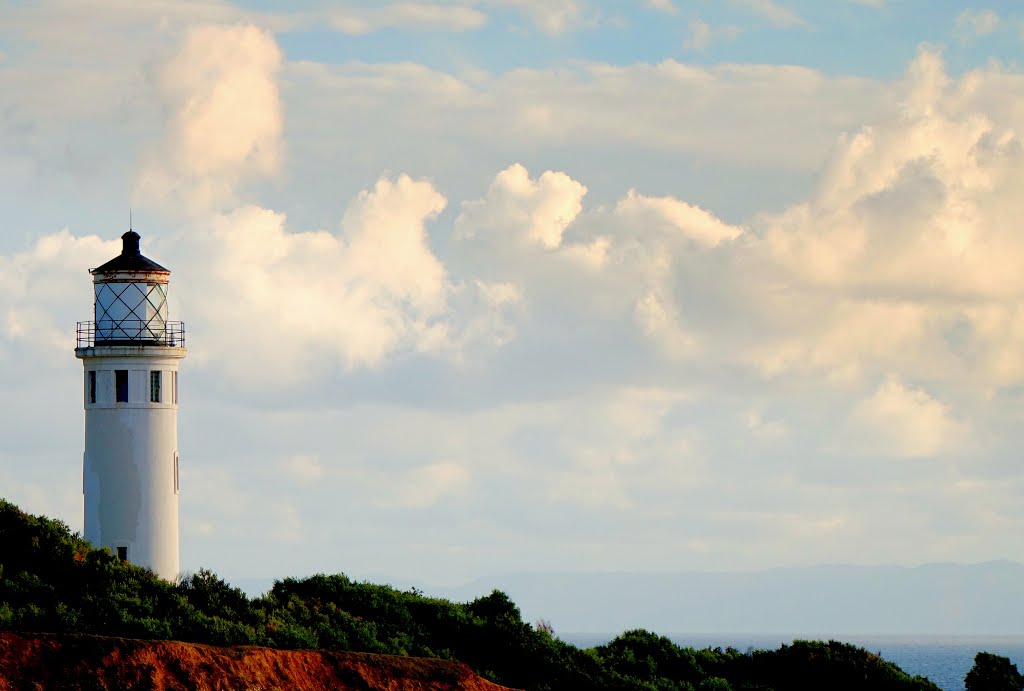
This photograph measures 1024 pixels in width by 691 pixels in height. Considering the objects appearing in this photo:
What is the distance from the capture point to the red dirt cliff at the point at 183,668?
31812 mm

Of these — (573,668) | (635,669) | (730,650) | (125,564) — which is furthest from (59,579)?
(730,650)

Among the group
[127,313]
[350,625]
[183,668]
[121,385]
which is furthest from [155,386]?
[183,668]

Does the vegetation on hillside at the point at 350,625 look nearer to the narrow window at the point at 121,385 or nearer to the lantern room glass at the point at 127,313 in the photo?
the narrow window at the point at 121,385

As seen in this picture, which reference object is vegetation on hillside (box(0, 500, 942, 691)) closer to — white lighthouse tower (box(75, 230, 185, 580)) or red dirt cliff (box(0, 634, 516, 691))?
red dirt cliff (box(0, 634, 516, 691))

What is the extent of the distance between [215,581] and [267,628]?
115 inches

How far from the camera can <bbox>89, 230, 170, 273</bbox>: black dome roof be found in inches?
2066

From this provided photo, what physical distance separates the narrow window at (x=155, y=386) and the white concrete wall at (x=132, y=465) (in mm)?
132

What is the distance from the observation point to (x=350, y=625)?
4009 centimetres

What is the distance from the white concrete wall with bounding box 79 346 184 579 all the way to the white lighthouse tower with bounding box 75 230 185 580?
1.2 inches

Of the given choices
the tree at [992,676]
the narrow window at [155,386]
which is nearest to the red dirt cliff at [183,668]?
the narrow window at [155,386]

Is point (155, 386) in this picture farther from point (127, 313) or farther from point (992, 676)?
point (992, 676)

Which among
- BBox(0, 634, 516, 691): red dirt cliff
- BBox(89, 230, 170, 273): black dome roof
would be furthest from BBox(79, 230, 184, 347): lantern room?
BBox(0, 634, 516, 691): red dirt cliff

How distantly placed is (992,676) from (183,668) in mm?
30873

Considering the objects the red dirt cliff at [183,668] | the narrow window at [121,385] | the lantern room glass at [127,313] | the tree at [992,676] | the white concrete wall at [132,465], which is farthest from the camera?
the tree at [992,676]
